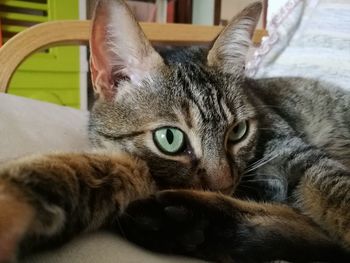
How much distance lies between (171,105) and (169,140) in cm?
7

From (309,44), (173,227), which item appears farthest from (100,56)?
(309,44)

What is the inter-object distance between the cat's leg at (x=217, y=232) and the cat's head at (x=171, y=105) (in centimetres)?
10

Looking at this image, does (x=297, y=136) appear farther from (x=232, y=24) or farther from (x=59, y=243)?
(x=59, y=243)

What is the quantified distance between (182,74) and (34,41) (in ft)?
2.10

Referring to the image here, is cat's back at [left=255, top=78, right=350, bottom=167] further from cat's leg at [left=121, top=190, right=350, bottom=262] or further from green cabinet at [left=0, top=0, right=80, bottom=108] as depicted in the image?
green cabinet at [left=0, top=0, right=80, bottom=108]

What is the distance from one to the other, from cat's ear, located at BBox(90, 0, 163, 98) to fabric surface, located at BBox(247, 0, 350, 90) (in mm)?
680

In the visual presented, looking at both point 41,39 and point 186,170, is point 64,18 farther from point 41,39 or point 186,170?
point 186,170

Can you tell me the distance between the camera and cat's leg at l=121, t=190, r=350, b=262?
564mm

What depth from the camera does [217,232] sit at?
23.7 inches

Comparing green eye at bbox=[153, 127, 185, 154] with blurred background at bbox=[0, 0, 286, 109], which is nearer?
green eye at bbox=[153, 127, 185, 154]

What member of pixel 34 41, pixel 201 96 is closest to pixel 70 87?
pixel 34 41

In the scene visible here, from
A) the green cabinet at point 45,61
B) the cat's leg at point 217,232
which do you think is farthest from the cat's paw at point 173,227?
the green cabinet at point 45,61

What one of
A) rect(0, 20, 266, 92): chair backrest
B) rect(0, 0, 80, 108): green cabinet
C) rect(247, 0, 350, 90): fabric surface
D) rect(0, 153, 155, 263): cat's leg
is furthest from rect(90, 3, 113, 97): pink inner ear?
rect(0, 0, 80, 108): green cabinet

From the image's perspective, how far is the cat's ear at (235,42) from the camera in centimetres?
95
